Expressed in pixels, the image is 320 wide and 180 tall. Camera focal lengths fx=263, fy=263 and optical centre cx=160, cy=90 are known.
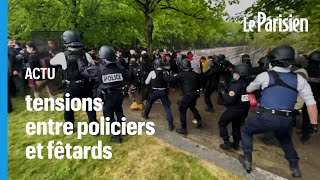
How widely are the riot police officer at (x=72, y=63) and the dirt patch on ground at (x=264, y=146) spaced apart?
2.02 m

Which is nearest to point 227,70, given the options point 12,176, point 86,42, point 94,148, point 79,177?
point 94,148

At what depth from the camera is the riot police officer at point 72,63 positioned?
5488 millimetres

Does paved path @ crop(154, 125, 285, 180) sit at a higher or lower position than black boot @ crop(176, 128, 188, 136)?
lower

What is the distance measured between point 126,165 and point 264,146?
10.9ft

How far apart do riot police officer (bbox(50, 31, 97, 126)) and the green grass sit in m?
1.13

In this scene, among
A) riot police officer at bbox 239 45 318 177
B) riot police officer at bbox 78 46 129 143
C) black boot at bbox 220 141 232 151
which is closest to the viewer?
riot police officer at bbox 239 45 318 177

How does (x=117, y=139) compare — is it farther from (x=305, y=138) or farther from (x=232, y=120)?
(x=305, y=138)

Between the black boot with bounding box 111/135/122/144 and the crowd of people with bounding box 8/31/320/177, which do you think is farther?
the black boot with bounding box 111/135/122/144

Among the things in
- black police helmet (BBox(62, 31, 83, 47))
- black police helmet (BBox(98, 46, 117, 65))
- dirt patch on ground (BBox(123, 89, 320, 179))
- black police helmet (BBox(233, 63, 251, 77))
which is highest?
black police helmet (BBox(62, 31, 83, 47))

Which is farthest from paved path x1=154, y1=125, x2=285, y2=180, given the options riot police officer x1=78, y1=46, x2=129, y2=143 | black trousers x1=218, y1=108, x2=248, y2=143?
riot police officer x1=78, y1=46, x2=129, y2=143

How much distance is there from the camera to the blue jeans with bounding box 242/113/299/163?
13.5 feet

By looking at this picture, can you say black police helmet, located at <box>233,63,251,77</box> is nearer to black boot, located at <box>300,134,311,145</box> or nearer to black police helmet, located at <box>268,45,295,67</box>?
black police helmet, located at <box>268,45,295,67</box>

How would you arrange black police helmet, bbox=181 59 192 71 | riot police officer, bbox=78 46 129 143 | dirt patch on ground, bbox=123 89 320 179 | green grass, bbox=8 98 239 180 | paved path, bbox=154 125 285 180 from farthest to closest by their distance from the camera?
1. black police helmet, bbox=181 59 192 71
2. riot police officer, bbox=78 46 129 143
3. dirt patch on ground, bbox=123 89 320 179
4. green grass, bbox=8 98 239 180
5. paved path, bbox=154 125 285 180

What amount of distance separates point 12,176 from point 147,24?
5.29 metres
